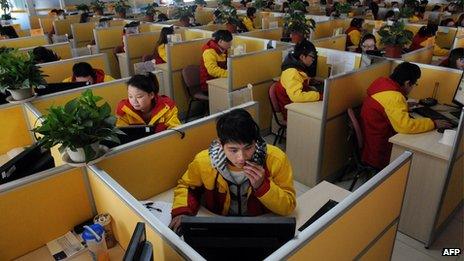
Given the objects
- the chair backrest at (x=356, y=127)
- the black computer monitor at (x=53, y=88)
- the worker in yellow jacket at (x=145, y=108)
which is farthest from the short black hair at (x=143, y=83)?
the chair backrest at (x=356, y=127)

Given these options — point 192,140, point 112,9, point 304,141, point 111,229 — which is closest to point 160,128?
point 192,140

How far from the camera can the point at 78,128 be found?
157 cm

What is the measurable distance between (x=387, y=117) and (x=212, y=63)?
92.8 inches

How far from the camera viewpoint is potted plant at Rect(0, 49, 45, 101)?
2.48 m

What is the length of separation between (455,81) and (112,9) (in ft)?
31.0

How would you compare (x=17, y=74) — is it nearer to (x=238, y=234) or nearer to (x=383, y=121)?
(x=238, y=234)

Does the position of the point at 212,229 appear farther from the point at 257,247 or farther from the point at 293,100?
the point at 293,100

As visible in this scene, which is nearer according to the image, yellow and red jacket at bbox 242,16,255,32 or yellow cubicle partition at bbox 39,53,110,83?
yellow cubicle partition at bbox 39,53,110,83

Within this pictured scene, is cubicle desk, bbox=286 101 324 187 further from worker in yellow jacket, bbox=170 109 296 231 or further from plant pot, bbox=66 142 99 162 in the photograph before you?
plant pot, bbox=66 142 99 162

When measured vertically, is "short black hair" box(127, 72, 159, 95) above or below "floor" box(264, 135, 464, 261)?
above

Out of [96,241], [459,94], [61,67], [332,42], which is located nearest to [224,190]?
[96,241]

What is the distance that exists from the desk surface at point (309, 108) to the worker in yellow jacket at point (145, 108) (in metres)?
1.18

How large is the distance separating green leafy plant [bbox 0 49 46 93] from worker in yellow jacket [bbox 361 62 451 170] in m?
2.59

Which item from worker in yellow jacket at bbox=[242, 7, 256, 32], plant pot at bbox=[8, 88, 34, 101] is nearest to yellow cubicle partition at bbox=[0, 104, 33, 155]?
plant pot at bbox=[8, 88, 34, 101]
